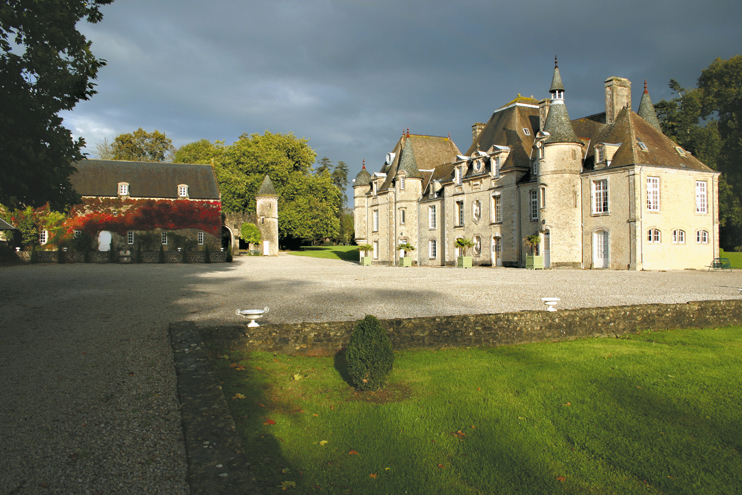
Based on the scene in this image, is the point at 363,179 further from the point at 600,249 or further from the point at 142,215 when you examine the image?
the point at 600,249

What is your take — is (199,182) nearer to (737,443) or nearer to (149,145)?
(149,145)

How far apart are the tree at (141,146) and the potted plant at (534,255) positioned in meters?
48.3

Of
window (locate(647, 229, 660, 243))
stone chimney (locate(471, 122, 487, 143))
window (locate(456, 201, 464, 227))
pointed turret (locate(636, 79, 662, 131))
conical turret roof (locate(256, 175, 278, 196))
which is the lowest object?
window (locate(647, 229, 660, 243))

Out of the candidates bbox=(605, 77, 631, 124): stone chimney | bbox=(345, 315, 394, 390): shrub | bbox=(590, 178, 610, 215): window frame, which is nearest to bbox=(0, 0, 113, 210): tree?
bbox=(345, 315, 394, 390): shrub

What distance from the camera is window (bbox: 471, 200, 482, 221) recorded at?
35500mm

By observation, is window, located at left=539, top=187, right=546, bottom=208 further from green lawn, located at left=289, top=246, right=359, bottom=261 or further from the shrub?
the shrub

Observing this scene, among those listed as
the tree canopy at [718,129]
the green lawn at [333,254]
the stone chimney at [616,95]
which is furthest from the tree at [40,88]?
the tree canopy at [718,129]

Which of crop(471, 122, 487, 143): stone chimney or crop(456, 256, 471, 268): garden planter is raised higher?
crop(471, 122, 487, 143): stone chimney

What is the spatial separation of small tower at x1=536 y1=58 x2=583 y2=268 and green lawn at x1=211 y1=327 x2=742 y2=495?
21206 mm

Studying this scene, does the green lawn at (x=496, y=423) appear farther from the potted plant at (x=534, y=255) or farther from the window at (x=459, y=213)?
the window at (x=459, y=213)

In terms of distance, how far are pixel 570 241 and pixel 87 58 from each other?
83.0ft

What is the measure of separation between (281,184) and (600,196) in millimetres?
37363

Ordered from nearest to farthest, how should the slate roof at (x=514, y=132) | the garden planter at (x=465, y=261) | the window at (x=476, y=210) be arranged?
the slate roof at (x=514, y=132) < the garden planter at (x=465, y=261) < the window at (x=476, y=210)

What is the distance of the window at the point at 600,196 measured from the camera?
28.0m
